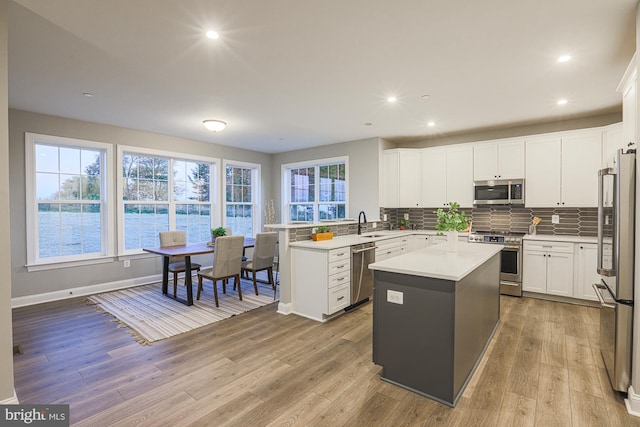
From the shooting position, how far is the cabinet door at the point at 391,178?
5832mm

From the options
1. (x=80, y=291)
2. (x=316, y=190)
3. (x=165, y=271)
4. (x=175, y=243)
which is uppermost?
(x=316, y=190)

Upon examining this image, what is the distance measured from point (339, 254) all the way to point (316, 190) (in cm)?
328

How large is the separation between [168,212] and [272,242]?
234cm

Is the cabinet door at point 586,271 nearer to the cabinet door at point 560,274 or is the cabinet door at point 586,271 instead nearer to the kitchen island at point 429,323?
the cabinet door at point 560,274

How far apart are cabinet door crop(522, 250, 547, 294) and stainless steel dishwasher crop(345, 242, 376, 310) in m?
2.29

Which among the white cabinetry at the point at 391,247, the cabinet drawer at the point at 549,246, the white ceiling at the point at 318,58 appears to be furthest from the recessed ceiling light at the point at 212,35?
the cabinet drawer at the point at 549,246

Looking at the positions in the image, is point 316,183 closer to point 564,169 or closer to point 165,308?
point 165,308

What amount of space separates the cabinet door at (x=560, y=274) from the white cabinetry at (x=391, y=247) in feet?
6.74

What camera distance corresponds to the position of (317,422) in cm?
196

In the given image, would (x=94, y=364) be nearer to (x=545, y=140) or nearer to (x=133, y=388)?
(x=133, y=388)

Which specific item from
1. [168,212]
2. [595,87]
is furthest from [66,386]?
[595,87]

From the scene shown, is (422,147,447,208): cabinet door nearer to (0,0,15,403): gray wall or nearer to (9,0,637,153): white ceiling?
(9,0,637,153): white ceiling

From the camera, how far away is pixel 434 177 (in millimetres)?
5656

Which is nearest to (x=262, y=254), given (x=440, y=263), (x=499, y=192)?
(x=440, y=263)
